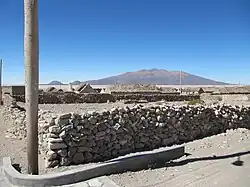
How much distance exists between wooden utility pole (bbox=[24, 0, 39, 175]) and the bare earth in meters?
1.15

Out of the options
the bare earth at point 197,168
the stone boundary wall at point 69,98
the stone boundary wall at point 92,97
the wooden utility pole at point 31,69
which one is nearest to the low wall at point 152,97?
the stone boundary wall at point 92,97

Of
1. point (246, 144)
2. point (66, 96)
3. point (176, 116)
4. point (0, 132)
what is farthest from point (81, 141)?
point (66, 96)

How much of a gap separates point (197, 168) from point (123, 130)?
85.3 inches

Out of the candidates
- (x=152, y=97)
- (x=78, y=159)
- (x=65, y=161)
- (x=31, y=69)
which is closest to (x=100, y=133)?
(x=78, y=159)

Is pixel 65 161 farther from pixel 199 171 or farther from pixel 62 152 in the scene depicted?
pixel 199 171

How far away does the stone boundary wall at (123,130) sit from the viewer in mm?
6535

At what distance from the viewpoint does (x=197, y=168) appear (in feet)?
21.4

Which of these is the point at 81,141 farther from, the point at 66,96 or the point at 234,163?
the point at 66,96

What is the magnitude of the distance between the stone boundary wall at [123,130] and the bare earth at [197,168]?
19.9 inches

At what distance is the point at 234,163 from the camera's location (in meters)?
6.97

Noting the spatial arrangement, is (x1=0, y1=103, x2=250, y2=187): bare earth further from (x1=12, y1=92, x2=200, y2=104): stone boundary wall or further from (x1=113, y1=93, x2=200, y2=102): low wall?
(x1=113, y1=93, x2=200, y2=102): low wall

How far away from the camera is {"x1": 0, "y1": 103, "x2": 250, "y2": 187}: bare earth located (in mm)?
5703

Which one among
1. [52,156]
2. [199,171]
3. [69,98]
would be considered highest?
[69,98]

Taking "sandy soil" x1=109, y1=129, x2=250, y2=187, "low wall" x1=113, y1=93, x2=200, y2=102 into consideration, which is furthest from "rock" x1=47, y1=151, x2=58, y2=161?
"low wall" x1=113, y1=93, x2=200, y2=102
